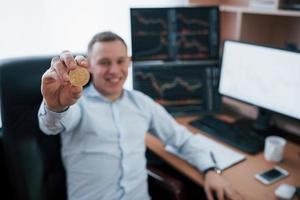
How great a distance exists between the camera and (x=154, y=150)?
157 cm

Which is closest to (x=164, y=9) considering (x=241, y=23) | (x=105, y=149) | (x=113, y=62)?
(x=241, y=23)

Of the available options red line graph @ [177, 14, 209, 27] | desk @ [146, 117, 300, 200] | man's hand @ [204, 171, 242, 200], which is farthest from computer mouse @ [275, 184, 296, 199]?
red line graph @ [177, 14, 209, 27]

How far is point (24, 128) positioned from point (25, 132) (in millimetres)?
16

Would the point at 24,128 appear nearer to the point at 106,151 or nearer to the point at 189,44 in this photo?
the point at 106,151

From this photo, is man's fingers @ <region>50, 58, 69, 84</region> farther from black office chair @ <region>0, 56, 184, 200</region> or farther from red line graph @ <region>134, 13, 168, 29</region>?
red line graph @ <region>134, 13, 168, 29</region>

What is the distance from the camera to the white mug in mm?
1434

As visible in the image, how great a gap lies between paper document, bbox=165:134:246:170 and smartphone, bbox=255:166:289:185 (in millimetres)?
128

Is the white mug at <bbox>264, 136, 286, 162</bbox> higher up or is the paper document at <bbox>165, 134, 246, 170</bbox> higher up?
the white mug at <bbox>264, 136, 286, 162</bbox>

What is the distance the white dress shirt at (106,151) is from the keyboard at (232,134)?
205 mm

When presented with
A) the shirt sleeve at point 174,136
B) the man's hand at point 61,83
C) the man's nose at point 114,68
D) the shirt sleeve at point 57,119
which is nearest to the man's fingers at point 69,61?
the man's hand at point 61,83

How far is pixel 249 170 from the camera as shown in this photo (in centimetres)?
138

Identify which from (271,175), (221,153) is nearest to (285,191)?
(271,175)

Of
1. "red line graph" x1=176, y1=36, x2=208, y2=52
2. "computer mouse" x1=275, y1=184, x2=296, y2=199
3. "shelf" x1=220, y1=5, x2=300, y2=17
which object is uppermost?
"shelf" x1=220, y1=5, x2=300, y2=17

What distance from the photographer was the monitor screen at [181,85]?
1.83m
